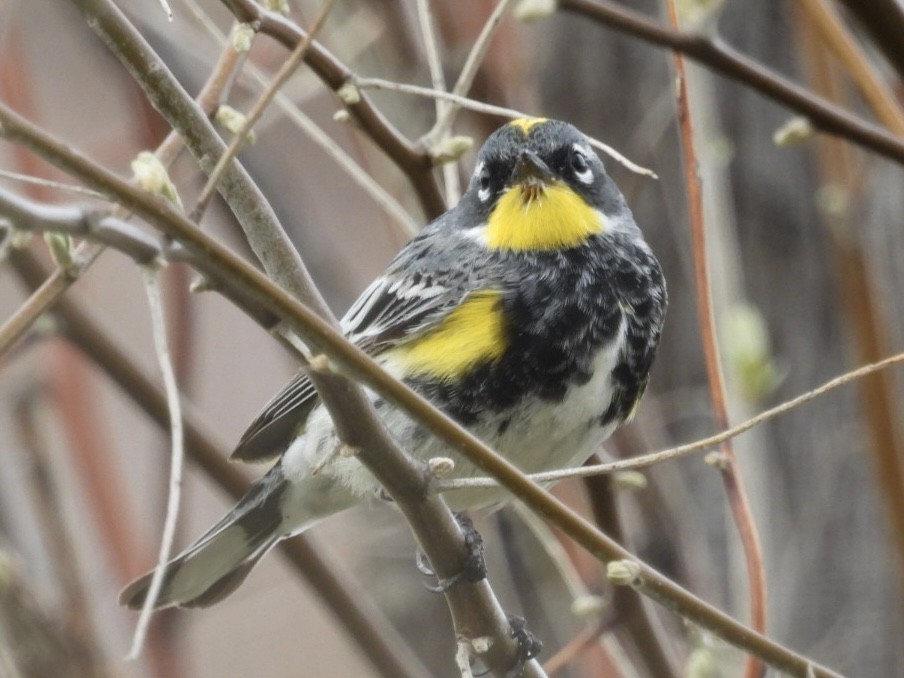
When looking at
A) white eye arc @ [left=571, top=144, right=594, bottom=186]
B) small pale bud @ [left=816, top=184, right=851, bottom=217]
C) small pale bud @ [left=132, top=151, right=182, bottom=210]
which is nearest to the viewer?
small pale bud @ [left=132, top=151, right=182, bottom=210]

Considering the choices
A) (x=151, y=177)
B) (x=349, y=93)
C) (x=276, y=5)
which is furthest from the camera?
(x=349, y=93)

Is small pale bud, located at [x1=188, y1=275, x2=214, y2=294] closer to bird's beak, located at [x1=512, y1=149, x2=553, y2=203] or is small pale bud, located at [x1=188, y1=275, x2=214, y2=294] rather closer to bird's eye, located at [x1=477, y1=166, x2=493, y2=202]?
bird's beak, located at [x1=512, y1=149, x2=553, y2=203]

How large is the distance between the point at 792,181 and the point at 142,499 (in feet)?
14.6

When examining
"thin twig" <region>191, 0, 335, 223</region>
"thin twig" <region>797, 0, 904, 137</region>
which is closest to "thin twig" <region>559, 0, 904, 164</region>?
"thin twig" <region>797, 0, 904, 137</region>

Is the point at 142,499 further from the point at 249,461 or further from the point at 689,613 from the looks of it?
the point at 689,613

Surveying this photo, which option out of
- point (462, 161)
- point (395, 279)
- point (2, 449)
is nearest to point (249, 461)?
point (395, 279)

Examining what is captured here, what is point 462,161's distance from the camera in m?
4.24

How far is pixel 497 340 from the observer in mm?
3215

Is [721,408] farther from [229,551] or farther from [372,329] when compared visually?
[229,551]

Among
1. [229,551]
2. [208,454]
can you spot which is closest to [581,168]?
[208,454]

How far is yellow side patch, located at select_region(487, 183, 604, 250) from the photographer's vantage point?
3.51 metres

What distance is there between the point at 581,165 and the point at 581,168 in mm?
11

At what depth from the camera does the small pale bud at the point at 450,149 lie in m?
2.77

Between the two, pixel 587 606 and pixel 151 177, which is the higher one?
pixel 151 177
